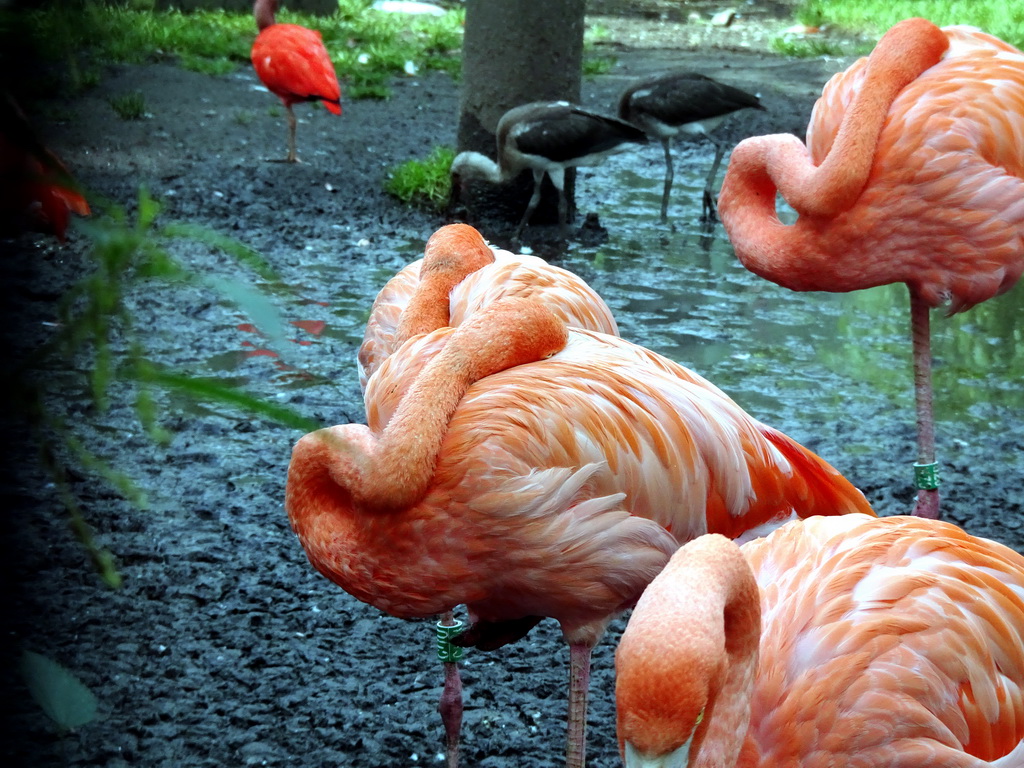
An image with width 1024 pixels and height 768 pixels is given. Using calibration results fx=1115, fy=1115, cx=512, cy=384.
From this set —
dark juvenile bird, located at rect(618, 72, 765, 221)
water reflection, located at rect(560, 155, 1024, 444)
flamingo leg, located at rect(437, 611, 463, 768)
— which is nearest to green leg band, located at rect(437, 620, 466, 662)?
flamingo leg, located at rect(437, 611, 463, 768)

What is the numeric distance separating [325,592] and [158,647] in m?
0.56

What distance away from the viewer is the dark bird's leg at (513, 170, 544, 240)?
279 inches

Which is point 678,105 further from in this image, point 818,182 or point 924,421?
point 924,421

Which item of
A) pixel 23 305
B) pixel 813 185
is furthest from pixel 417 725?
pixel 23 305

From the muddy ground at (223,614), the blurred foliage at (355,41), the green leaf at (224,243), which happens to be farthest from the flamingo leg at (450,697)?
the blurred foliage at (355,41)

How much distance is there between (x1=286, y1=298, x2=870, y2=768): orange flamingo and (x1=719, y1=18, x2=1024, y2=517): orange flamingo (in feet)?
3.56

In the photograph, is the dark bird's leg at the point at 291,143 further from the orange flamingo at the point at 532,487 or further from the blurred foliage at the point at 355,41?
the orange flamingo at the point at 532,487

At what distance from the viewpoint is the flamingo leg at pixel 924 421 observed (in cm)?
375

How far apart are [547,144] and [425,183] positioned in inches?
47.0

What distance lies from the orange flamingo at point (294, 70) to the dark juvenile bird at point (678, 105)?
8.01ft

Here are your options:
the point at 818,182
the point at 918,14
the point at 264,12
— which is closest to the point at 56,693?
the point at 818,182

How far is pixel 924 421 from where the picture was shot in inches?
152

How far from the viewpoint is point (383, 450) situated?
8.02ft

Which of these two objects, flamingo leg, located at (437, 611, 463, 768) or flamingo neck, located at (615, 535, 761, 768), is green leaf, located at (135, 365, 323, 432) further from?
flamingo leg, located at (437, 611, 463, 768)
